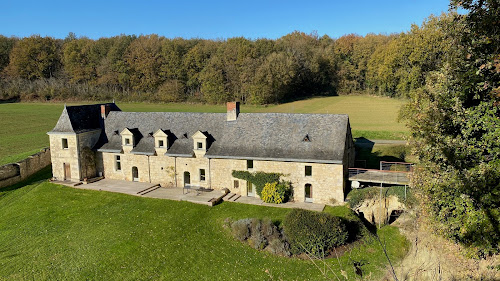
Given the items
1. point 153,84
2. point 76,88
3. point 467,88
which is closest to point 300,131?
point 467,88

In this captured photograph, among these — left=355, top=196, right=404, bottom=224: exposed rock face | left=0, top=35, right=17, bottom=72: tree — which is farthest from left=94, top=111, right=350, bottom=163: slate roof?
left=0, top=35, right=17, bottom=72: tree

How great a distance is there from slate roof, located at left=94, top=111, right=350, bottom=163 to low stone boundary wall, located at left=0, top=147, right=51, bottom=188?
9229 millimetres

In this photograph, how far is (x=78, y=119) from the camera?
32656 mm

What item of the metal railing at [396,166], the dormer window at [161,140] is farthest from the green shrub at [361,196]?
the dormer window at [161,140]

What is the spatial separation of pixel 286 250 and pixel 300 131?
1024 centimetres

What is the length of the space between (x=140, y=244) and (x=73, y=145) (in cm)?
1443

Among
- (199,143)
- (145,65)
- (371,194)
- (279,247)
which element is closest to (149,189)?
(199,143)

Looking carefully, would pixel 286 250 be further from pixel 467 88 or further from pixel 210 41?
pixel 210 41

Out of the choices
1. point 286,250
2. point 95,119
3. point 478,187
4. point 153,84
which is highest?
point 153,84

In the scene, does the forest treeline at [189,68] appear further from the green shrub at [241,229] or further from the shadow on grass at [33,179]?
the green shrub at [241,229]

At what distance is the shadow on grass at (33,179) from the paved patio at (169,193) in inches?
193

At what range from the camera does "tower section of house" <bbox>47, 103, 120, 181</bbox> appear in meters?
31.8

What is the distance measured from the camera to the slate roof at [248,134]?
88.8 ft

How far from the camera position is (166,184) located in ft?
102
